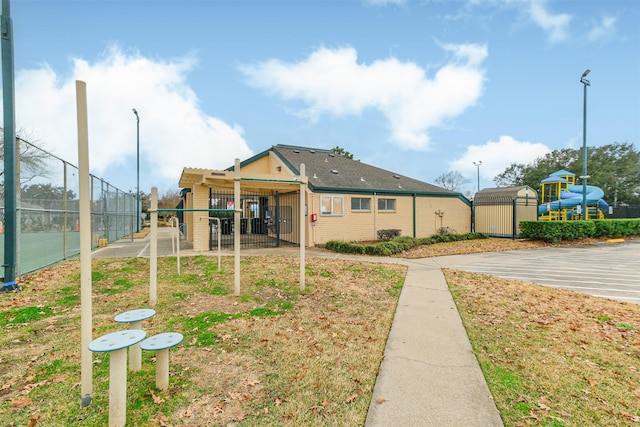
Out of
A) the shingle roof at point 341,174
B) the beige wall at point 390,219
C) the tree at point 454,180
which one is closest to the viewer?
the beige wall at point 390,219

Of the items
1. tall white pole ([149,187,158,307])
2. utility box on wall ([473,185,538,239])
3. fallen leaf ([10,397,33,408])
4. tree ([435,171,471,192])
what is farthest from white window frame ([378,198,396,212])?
tree ([435,171,471,192])

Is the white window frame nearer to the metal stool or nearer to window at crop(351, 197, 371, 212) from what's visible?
window at crop(351, 197, 371, 212)

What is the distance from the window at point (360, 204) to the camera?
15.6 meters

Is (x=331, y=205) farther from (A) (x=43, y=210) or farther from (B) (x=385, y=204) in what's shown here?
(A) (x=43, y=210)

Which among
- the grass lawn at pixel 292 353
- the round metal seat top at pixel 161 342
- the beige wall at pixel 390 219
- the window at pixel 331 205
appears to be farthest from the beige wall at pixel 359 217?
the round metal seat top at pixel 161 342

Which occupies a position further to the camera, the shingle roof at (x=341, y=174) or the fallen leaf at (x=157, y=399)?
the shingle roof at (x=341, y=174)

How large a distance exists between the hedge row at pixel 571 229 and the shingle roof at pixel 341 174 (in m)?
4.74

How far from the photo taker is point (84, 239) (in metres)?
2.46

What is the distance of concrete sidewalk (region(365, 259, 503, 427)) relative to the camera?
2.39 meters

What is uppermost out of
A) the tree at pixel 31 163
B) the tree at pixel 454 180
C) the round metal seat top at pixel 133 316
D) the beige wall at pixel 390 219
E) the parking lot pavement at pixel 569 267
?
the tree at pixel 454 180

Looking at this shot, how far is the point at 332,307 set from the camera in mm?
5328

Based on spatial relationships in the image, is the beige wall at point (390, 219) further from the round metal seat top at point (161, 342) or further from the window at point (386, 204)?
the round metal seat top at point (161, 342)

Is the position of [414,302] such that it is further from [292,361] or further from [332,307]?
[292,361]

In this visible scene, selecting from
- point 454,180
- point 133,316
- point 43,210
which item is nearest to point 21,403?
point 133,316
